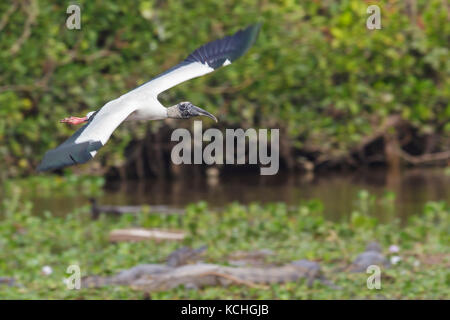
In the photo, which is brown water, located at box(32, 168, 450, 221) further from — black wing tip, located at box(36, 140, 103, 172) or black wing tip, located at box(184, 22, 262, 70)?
black wing tip, located at box(36, 140, 103, 172)

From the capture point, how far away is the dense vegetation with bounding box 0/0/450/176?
13.0 m

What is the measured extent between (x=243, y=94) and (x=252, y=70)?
28.4 inches

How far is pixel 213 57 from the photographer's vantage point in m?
5.11

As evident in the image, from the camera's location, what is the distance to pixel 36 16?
1278cm

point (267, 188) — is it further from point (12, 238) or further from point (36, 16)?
point (12, 238)

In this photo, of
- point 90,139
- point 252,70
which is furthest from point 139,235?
point 90,139

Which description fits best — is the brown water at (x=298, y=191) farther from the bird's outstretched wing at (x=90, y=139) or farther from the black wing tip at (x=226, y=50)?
the bird's outstretched wing at (x=90, y=139)

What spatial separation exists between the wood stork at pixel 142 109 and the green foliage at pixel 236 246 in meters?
2.60

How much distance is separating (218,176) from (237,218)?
4967 mm

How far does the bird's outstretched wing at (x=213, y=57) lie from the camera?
16.1 feet

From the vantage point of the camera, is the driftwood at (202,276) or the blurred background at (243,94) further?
the blurred background at (243,94)

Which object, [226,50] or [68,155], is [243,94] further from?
[68,155]

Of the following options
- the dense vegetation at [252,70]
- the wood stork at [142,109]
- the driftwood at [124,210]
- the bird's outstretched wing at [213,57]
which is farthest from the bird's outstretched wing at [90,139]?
the dense vegetation at [252,70]
